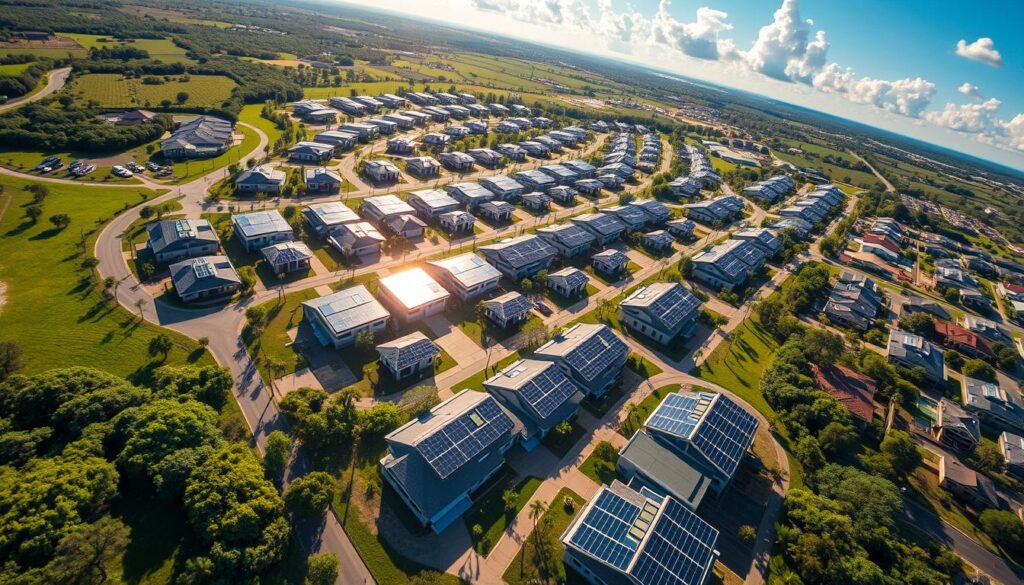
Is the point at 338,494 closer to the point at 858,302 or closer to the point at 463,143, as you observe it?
the point at 858,302

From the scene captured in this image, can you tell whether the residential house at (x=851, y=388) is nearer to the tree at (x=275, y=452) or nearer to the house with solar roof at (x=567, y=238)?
the house with solar roof at (x=567, y=238)

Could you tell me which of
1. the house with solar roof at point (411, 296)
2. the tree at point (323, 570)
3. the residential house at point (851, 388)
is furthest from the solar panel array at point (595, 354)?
the tree at point (323, 570)

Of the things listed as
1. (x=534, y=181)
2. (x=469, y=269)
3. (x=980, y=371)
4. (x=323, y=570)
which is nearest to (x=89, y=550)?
(x=323, y=570)

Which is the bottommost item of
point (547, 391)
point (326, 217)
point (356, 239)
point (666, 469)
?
point (326, 217)

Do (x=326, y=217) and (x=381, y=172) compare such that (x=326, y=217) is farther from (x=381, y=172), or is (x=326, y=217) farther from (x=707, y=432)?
(x=707, y=432)

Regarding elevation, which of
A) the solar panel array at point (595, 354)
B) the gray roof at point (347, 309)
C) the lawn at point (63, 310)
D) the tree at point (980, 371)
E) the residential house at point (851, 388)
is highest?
the tree at point (980, 371)

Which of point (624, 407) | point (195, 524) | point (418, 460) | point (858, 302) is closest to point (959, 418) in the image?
point (858, 302)

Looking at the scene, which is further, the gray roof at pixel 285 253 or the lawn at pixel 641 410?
the gray roof at pixel 285 253
